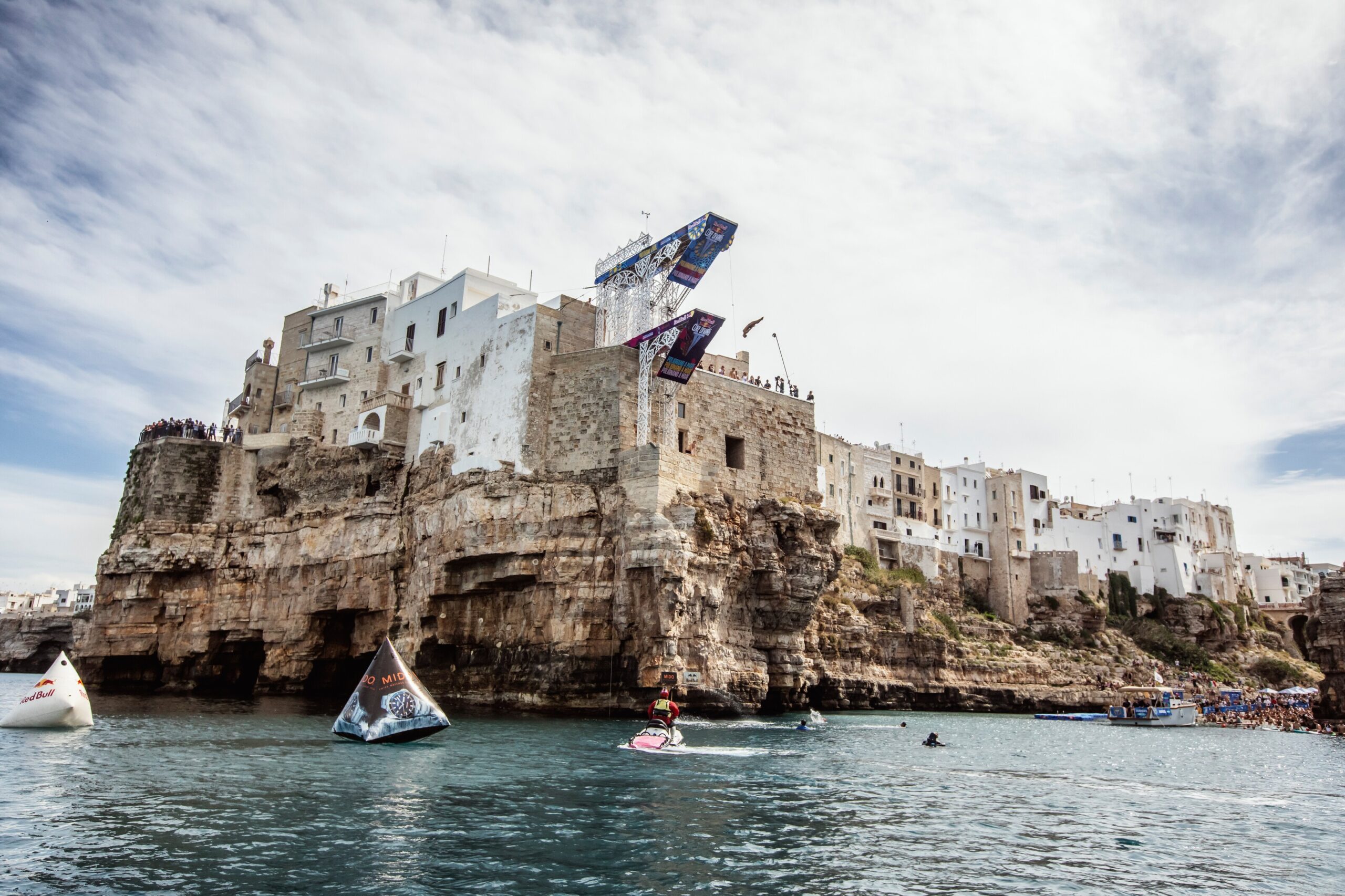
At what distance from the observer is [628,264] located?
47219mm

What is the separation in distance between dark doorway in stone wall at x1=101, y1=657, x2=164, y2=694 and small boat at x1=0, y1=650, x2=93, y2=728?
961 inches

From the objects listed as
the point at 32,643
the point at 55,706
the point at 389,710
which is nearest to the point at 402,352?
the point at 55,706

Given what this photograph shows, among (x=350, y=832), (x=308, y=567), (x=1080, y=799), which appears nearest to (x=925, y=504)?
(x=308, y=567)

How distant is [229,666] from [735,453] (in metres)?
32.3

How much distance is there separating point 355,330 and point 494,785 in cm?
4272

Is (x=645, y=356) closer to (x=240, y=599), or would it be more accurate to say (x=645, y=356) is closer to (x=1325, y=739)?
(x=240, y=599)

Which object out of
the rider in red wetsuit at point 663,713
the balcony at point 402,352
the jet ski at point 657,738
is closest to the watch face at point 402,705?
the jet ski at point 657,738

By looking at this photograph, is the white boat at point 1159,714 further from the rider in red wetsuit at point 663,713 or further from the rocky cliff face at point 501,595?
the rider in red wetsuit at point 663,713

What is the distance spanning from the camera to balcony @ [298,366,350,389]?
58.4 meters

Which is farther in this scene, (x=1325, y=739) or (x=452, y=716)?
(x=1325, y=739)

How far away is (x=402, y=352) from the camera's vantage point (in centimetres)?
5522

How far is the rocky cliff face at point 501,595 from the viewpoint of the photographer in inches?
1634

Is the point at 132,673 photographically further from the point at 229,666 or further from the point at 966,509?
the point at 966,509

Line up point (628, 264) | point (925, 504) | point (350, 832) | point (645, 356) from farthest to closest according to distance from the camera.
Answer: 1. point (925, 504)
2. point (628, 264)
3. point (645, 356)
4. point (350, 832)
